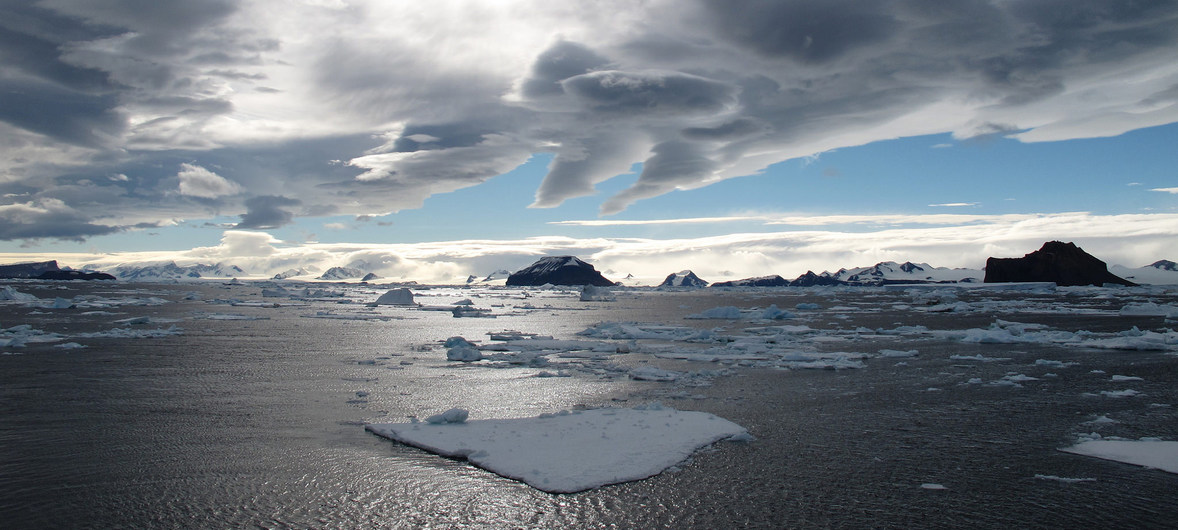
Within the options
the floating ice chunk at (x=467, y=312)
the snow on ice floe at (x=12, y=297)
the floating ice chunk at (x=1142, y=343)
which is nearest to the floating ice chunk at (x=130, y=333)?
the floating ice chunk at (x=467, y=312)

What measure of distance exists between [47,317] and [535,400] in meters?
34.3

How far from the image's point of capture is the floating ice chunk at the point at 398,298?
60.5m

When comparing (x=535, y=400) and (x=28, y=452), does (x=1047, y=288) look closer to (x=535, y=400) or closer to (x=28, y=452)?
(x=535, y=400)

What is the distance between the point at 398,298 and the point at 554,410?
52194mm

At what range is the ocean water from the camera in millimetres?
6605

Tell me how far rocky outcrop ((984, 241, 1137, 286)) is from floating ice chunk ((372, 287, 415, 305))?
116m

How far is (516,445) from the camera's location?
8.85 m

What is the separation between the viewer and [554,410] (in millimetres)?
11594

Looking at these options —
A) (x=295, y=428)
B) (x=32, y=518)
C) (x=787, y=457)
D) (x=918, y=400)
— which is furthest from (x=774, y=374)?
(x=32, y=518)

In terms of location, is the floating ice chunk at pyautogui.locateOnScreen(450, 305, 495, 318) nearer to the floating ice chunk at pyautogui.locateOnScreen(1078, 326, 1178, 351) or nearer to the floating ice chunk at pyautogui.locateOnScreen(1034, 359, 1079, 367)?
the floating ice chunk at pyautogui.locateOnScreen(1078, 326, 1178, 351)

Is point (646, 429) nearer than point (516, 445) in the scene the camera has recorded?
No

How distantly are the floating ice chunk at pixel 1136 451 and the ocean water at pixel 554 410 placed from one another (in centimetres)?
27

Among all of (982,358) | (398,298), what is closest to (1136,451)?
(982,358)

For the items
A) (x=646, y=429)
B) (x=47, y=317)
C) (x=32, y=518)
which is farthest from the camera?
(x=47, y=317)
